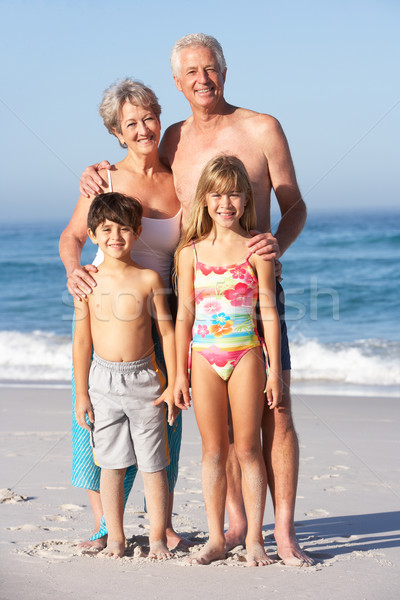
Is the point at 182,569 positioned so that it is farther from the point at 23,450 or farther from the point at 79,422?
the point at 23,450

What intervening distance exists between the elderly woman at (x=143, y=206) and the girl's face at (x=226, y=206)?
36cm

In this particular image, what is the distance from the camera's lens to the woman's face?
3492mm

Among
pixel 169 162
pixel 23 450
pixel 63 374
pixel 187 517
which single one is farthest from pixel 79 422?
pixel 63 374

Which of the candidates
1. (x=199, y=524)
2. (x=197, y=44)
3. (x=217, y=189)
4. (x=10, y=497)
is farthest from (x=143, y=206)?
(x=10, y=497)

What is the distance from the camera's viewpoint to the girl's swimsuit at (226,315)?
3207mm

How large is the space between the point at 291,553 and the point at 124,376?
3.43 feet

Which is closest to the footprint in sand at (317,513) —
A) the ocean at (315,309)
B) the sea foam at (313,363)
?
the ocean at (315,309)

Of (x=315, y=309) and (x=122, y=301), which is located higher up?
(x=122, y=301)

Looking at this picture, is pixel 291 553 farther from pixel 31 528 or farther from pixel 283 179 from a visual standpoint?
pixel 283 179

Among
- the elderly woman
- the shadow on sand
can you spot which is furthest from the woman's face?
the shadow on sand

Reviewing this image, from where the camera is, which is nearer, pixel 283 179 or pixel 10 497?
pixel 283 179

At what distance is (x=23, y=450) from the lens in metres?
5.38

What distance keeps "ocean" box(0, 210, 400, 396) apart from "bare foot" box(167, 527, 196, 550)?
2845 millimetres

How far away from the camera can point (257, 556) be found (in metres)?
3.18
